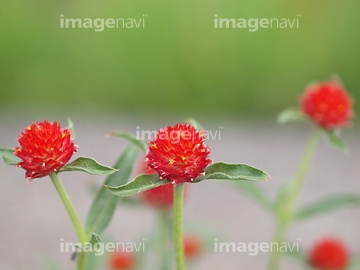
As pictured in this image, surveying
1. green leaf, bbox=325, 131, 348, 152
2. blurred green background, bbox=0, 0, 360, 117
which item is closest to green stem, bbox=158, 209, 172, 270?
green leaf, bbox=325, 131, 348, 152

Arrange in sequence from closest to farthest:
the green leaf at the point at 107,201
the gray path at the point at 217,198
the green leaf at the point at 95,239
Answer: the green leaf at the point at 95,239, the green leaf at the point at 107,201, the gray path at the point at 217,198

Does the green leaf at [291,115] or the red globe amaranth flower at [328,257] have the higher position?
the green leaf at [291,115]

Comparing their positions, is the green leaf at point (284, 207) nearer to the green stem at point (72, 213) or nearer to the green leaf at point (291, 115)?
the green leaf at point (291, 115)

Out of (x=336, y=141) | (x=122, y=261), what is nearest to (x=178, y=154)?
(x=336, y=141)

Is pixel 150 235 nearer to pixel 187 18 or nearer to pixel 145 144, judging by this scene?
pixel 145 144

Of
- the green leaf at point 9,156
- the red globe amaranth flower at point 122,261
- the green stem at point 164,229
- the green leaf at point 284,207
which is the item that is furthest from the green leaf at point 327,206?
the green leaf at point 9,156

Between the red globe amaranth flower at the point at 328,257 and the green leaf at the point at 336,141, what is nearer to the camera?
the green leaf at the point at 336,141

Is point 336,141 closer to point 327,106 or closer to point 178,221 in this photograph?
point 327,106
